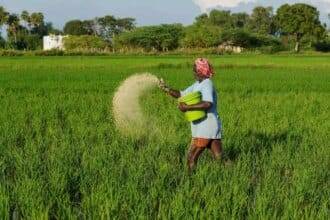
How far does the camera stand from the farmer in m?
4.70

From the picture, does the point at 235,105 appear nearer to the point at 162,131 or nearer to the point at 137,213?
the point at 162,131

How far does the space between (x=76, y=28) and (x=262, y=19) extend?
25852 mm

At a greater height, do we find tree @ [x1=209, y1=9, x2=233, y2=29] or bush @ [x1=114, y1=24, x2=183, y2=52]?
tree @ [x1=209, y1=9, x2=233, y2=29]

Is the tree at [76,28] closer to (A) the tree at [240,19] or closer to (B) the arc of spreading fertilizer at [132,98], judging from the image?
(A) the tree at [240,19]

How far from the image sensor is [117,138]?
6293 millimetres

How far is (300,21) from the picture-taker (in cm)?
6328

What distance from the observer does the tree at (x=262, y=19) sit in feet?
279

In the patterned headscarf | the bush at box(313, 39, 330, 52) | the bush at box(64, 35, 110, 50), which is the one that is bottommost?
the bush at box(313, 39, 330, 52)

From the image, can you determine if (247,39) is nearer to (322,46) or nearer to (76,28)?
(322,46)

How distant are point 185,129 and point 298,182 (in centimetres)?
335

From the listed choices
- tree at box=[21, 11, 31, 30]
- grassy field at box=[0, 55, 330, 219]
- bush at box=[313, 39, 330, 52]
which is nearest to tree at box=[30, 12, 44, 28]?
tree at box=[21, 11, 31, 30]

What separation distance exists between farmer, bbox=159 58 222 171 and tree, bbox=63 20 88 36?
8489cm

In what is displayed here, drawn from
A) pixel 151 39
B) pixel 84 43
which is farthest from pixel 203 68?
pixel 151 39

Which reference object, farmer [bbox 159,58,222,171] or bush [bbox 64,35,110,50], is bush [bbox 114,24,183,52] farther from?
farmer [bbox 159,58,222,171]
